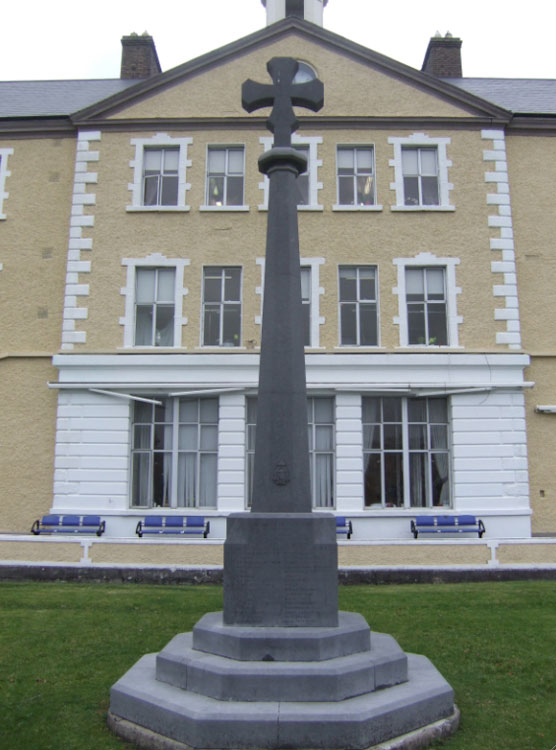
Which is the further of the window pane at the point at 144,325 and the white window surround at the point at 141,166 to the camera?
the white window surround at the point at 141,166

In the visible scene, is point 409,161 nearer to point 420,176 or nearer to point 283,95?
point 420,176

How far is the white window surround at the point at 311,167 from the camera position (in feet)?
56.0

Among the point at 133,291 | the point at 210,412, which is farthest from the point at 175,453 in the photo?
the point at 133,291

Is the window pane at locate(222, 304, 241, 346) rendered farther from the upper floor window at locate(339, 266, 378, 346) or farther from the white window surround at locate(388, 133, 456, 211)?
the white window surround at locate(388, 133, 456, 211)

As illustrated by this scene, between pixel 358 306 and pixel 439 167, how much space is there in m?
4.35

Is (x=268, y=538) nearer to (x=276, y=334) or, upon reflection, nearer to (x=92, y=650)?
(x=276, y=334)

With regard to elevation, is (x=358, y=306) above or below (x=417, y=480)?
above

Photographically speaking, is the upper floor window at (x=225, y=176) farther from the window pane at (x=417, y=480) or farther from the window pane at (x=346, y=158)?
the window pane at (x=417, y=480)

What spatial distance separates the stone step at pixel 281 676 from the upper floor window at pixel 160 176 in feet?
45.8

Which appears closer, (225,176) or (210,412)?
(210,412)

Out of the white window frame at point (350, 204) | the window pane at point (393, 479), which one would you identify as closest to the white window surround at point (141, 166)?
the white window frame at point (350, 204)

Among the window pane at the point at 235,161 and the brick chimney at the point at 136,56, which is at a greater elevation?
the brick chimney at the point at 136,56

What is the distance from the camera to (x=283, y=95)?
714cm

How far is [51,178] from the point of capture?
17.8 meters
